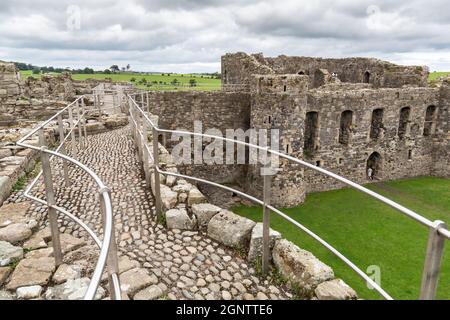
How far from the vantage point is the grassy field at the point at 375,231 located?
33.2 ft

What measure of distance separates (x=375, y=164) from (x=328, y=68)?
30.1 feet

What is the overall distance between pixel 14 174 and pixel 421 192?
60.2 feet

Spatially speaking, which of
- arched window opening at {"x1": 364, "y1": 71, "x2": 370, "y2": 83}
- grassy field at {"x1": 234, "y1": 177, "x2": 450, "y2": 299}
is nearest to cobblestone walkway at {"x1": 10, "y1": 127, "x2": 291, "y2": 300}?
grassy field at {"x1": 234, "y1": 177, "x2": 450, "y2": 299}

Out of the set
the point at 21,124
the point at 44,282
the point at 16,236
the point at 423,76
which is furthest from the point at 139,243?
the point at 423,76

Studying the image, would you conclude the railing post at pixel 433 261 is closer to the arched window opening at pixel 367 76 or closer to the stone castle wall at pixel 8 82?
the stone castle wall at pixel 8 82

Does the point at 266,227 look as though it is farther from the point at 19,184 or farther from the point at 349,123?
the point at 349,123

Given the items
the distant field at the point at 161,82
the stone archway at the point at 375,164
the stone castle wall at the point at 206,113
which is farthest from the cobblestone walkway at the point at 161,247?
the stone archway at the point at 375,164

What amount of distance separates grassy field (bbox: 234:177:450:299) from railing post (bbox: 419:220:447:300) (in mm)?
7723

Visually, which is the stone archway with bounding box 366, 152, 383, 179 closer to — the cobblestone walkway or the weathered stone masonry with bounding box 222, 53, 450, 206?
the weathered stone masonry with bounding box 222, 53, 450, 206

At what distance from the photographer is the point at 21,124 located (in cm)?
1220

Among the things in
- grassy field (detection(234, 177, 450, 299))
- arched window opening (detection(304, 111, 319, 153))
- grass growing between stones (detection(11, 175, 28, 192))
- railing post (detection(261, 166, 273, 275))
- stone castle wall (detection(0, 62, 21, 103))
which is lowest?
grassy field (detection(234, 177, 450, 299))

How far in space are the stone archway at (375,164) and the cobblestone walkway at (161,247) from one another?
53.8 feet

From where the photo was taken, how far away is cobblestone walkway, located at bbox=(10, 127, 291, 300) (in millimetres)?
3539

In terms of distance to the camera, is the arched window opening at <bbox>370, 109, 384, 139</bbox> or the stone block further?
the arched window opening at <bbox>370, 109, 384, 139</bbox>
